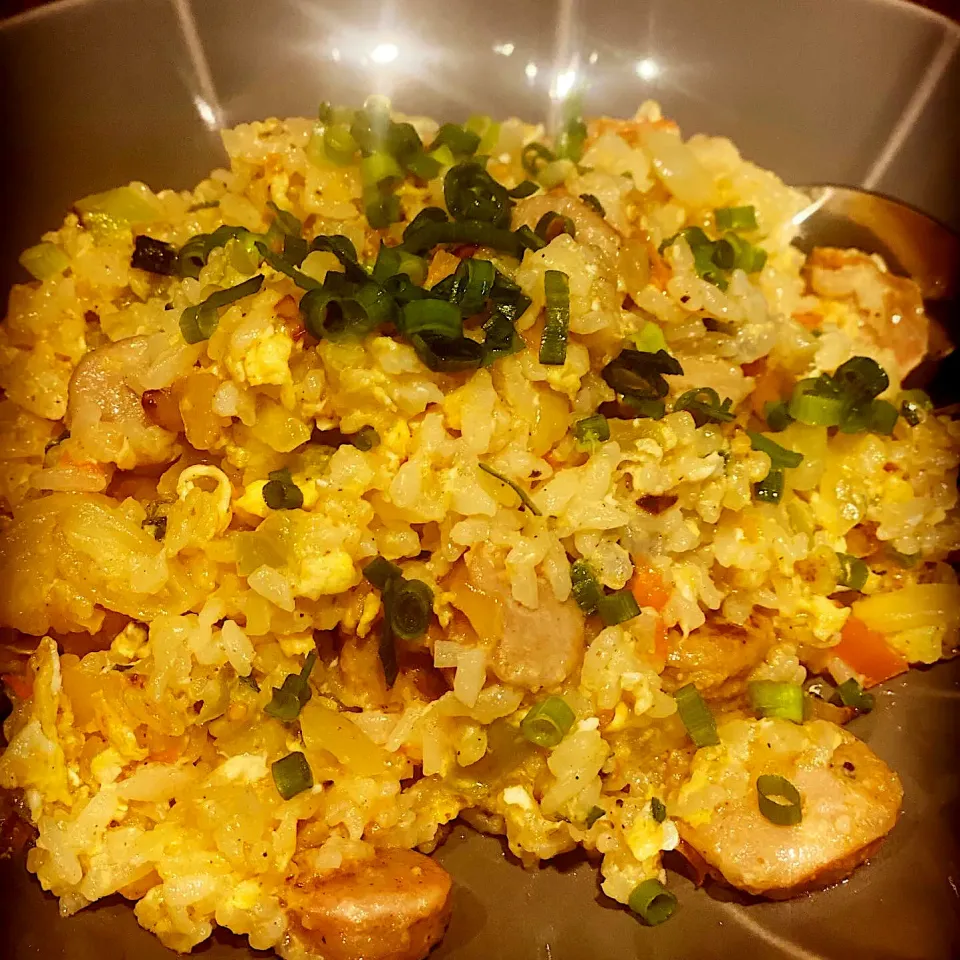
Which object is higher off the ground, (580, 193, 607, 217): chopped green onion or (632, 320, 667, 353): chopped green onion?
(580, 193, 607, 217): chopped green onion

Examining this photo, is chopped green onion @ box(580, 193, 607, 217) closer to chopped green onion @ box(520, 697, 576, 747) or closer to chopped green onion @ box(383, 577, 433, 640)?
chopped green onion @ box(383, 577, 433, 640)

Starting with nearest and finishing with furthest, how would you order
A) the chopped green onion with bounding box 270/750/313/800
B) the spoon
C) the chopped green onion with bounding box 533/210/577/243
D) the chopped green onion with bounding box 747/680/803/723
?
the chopped green onion with bounding box 270/750/313/800
the chopped green onion with bounding box 747/680/803/723
the chopped green onion with bounding box 533/210/577/243
the spoon

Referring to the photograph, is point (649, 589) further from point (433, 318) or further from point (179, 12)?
point (179, 12)

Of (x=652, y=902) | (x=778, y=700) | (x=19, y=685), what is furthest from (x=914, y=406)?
(x=19, y=685)

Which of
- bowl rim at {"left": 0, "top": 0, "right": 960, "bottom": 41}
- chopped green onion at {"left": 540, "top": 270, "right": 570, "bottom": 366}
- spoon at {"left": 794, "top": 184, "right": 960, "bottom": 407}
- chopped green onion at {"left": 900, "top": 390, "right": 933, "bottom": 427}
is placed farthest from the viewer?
spoon at {"left": 794, "top": 184, "right": 960, "bottom": 407}

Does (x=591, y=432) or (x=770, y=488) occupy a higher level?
(x=591, y=432)

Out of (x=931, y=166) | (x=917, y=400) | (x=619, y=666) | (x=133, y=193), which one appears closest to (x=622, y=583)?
(x=619, y=666)

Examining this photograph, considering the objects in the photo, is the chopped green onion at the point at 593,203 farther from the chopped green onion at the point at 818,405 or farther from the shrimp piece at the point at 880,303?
the shrimp piece at the point at 880,303

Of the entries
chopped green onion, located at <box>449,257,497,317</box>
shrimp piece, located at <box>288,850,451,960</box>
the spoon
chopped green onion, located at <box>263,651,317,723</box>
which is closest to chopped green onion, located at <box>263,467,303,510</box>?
chopped green onion, located at <box>263,651,317,723</box>
